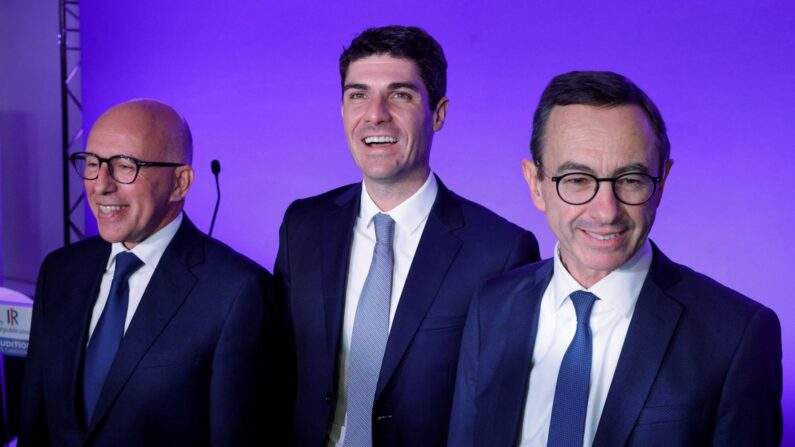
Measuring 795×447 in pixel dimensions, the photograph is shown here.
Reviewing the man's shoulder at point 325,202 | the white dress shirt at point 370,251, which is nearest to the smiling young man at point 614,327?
the white dress shirt at point 370,251

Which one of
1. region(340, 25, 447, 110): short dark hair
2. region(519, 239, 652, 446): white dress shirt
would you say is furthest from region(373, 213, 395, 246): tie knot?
region(519, 239, 652, 446): white dress shirt

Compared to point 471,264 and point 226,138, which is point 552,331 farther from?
point 226,138

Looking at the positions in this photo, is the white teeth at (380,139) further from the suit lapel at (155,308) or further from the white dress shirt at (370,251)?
the suit lapel at (155,308)

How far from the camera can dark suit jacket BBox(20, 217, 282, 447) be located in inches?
76.4

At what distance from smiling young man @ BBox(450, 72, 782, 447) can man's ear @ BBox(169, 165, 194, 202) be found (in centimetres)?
95

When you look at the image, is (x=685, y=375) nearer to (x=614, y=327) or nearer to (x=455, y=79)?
(x=614, y=327)

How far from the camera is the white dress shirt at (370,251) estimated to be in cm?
213

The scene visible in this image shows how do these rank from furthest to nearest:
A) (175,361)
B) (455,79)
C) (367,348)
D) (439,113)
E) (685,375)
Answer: (455,79) < (439,113) < (367,348) < (175,361) < (685,375)

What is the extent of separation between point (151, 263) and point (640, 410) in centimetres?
131

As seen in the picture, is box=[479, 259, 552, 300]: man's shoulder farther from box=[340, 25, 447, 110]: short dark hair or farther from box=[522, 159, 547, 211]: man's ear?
box=[340, 25, 447, 110]: short dark hair

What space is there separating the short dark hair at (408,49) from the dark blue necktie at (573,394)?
922 mm

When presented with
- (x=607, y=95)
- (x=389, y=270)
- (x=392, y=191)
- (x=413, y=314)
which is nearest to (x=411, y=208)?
(x=392, y=191)

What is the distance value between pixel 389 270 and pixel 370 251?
12 cm

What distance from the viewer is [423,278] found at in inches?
82.1
